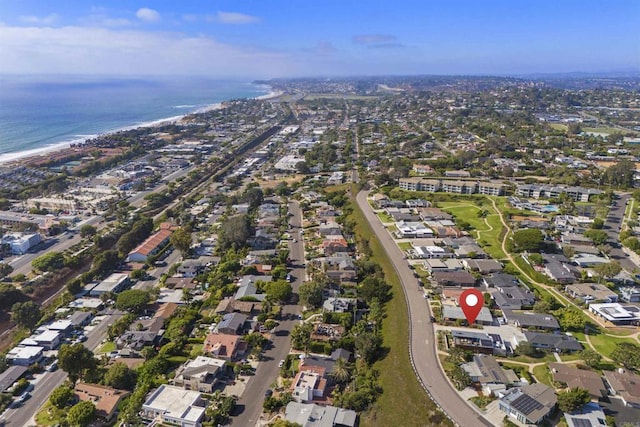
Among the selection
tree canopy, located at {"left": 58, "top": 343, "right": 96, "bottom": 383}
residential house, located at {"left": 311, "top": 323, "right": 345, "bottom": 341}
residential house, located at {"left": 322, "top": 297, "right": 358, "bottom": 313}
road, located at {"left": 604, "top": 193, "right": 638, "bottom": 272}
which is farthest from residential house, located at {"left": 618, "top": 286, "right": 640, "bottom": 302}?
tree canopy, located at {"left": 58, "top": 343, "right": 96, "bottom": 383}

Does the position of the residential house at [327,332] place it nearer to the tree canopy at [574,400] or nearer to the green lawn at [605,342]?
the tree canopy at [574,400]

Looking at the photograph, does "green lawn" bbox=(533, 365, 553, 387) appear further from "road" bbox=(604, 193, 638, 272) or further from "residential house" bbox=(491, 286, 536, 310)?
Result: "road" bbox=(604, 193, 638, 272)

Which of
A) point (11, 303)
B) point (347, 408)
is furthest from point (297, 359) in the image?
point (11, 303)

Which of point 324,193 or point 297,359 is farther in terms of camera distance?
point 324,193

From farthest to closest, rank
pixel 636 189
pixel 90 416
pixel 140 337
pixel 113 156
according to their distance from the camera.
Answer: pixel 113 156 → pixel 636 189 → pixel 140 337 → pixel 90 416

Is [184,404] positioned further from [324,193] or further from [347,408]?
[324,193]
